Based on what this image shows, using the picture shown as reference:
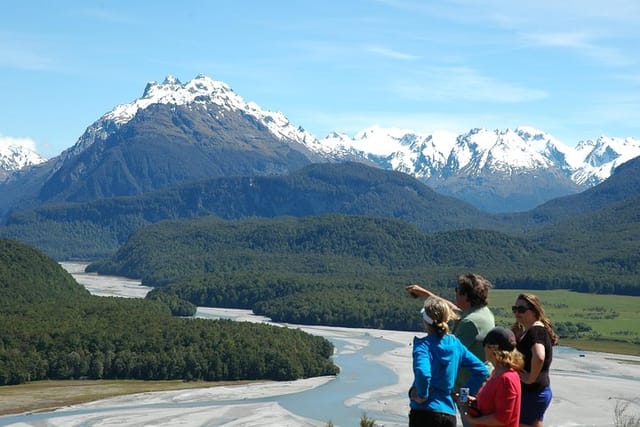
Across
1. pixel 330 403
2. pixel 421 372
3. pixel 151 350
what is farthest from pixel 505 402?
pixel 151 350

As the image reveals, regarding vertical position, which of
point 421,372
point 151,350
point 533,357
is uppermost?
point 533,357

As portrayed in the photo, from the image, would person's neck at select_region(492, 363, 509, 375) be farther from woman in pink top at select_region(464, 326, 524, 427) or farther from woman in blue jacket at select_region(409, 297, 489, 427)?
woman in blue jacket at select_region(409, 297, 489, 427)

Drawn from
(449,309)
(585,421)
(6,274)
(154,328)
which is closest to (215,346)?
(154,328)

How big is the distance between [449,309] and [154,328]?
115950 mm

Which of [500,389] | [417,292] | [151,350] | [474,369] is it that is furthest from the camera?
[151,350]

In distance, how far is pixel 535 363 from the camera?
2300 cm

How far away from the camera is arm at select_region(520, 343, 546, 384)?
23.0 m

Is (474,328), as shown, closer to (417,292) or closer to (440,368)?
(417,292)

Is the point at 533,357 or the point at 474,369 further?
the point at 533,357

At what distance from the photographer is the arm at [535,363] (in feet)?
75.5

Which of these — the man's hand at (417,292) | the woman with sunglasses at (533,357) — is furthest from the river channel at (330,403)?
the man's hand at (417,292)

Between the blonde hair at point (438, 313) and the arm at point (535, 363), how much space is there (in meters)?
3.19

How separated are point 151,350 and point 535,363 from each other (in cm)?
10380

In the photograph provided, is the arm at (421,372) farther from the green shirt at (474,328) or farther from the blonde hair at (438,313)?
the green shirt at (474,328)
